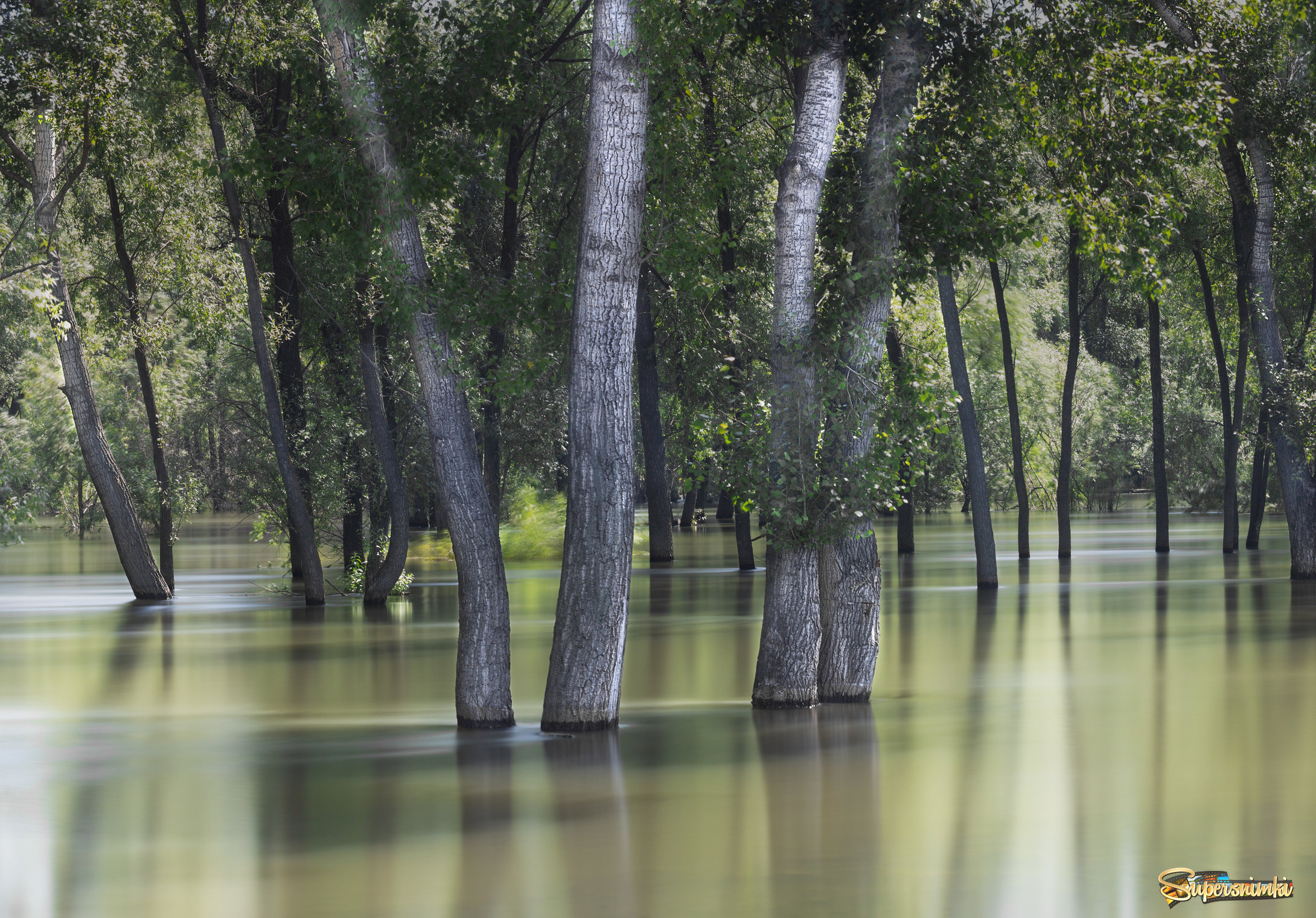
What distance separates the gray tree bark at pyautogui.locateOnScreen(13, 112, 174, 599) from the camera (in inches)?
1045

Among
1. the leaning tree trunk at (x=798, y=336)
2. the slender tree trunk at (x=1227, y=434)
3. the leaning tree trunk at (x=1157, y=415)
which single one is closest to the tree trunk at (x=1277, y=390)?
the leaning tree trunk at (x=1157, y=415)

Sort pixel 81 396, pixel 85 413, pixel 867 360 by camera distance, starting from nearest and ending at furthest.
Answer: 1. pixel 867 360
2. pixel 81 396
3. pixel 85 413

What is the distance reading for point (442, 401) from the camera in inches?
529

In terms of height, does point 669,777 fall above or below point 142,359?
below

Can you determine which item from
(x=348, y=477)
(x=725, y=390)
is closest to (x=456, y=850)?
(x=725, y=390)

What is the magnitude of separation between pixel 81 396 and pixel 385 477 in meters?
7.18

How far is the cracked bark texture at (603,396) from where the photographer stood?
41.6ft

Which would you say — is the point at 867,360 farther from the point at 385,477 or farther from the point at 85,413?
the point at 85,413

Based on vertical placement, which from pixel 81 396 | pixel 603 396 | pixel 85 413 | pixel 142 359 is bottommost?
pixel 603 396

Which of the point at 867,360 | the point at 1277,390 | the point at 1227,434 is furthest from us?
the point at 1227,434

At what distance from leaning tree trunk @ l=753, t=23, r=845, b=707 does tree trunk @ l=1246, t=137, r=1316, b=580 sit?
→ 18.6 meters

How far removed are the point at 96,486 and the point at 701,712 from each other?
18520 mm

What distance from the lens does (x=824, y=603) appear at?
1464 cm

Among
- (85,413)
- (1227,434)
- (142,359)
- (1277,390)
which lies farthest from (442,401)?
(1227,434)
